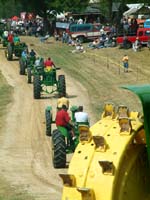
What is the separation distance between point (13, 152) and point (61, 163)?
253 cm

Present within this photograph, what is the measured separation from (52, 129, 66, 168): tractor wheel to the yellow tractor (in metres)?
7.29

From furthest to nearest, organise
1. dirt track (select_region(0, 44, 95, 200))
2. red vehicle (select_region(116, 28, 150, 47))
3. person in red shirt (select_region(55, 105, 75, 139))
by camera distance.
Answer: red vehicle (select_region(116, 28, 150, 47))
person in red shirt (select_region(55, 105, 75, 139))
dirt track (select_region(0, 44, 95, 200))

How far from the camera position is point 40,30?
59500 millimetres

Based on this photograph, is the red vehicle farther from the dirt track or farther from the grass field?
the dirt track

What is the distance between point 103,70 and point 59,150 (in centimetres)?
1994

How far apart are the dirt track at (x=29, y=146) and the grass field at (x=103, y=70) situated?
0.84 metres

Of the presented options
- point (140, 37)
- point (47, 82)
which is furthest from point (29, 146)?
point (140, 37)

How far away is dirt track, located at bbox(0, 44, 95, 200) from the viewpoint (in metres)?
11.5

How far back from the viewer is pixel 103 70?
32.1 m

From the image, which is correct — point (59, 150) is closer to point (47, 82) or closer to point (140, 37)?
point (47, 82)

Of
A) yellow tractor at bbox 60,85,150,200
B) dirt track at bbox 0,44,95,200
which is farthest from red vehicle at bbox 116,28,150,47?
yellow tractor at bbox 60,85,150,200

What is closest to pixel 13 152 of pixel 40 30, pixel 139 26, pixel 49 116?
pixel 49 116

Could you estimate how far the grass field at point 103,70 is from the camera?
23.0 metres

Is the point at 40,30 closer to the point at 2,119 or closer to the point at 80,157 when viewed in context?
the point at 2,119
